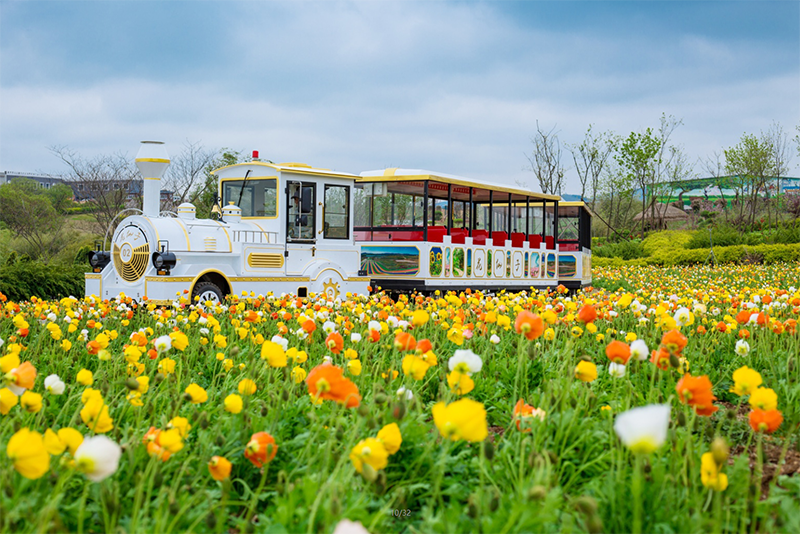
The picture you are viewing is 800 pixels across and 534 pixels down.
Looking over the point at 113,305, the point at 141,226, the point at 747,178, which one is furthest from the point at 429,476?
the point at 747,178

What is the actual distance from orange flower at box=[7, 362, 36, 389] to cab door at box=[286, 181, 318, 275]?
8098mm

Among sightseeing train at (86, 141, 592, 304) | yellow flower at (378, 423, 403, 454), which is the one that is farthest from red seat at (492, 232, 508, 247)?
yellow flower at (378, 423, 403, 454)

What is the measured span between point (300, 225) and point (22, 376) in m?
8.39

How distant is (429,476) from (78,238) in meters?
26.5

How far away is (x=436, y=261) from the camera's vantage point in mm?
11945

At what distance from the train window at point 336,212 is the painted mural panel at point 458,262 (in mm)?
2448

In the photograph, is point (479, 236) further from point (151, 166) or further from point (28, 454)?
point (28, 454)

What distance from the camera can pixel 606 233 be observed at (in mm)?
41312

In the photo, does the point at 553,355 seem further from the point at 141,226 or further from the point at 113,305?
the point at 141,226

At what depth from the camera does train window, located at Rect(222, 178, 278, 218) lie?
1027cm

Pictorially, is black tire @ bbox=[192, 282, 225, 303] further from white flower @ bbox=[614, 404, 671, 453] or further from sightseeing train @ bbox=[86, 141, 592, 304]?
white flower @ bbox=[614, 404, 671, 453]

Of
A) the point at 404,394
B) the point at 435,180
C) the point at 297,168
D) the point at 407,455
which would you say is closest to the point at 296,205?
the point at 297,168

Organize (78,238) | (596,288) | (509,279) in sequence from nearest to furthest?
1. (509,279)
2. (596,288)
3. (78,238)

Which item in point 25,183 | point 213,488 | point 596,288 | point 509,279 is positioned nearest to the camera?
point 213,488
